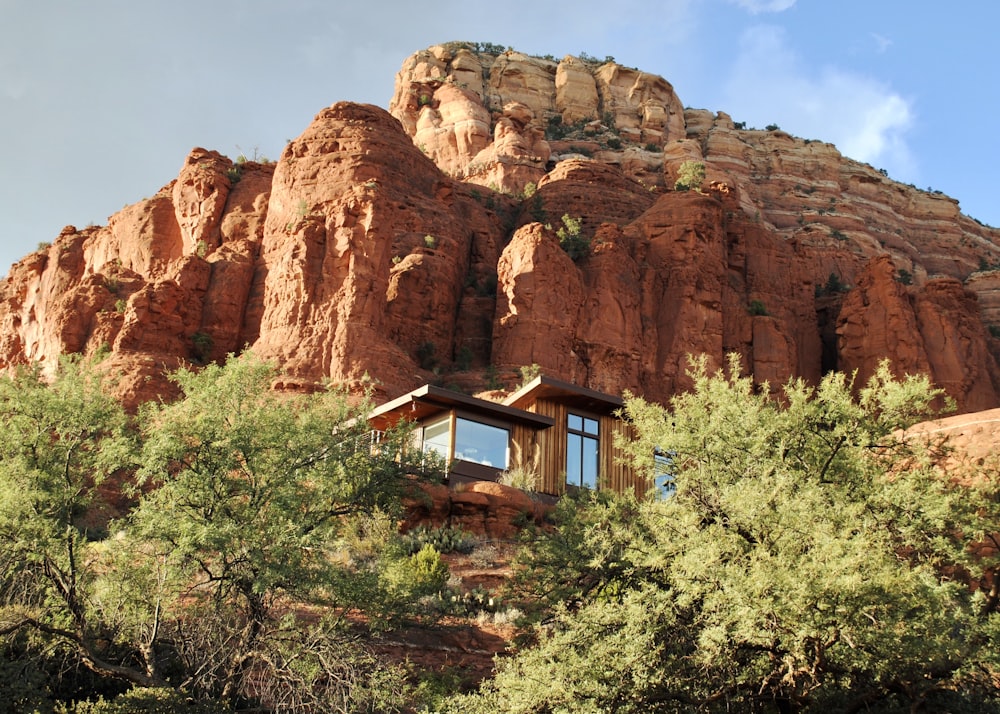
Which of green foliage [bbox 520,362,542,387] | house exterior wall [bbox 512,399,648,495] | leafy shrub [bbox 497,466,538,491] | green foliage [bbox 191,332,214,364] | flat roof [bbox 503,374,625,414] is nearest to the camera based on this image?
leafy shrub [bbox 497,466,538,491]

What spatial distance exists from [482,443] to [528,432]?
1.55 metres

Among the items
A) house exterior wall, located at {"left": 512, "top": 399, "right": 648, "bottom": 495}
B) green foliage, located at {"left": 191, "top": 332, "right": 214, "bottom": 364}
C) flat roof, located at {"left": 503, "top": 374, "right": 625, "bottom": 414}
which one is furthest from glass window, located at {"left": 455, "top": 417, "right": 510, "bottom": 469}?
green foliage, located at {"left": 191, "top": 332, "right": 214, "bottom": 364}

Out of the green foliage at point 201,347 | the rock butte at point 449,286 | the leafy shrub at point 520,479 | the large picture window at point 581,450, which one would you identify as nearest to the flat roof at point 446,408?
the large picture window at point 581,450

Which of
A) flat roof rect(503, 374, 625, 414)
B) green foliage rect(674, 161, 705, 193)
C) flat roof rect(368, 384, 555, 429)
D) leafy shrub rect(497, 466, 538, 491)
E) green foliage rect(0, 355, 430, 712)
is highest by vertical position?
green foliage rect(674, 161, 705, 193)

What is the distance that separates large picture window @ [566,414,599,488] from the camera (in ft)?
102

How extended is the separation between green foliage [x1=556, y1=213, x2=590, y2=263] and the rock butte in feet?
2.83

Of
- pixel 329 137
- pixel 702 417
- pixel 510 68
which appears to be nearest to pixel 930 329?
pixel 329 137

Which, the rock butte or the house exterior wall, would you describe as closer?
the house exterior wall

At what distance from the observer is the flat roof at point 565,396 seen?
31.2 metres

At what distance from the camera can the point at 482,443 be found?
3067 cm

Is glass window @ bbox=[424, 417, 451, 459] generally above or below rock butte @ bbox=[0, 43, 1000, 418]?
below

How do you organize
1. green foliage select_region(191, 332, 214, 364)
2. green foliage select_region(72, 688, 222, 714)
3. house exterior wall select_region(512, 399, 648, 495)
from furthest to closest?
green foliage select_region(191, 332, 214, 364) → house exterior wall select_region(512, 399, 648, 495) → green foliage select_region(72, 688, 222, 714)

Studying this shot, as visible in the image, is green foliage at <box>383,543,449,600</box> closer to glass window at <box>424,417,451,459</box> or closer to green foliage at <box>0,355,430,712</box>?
green foliage at <box>0,355,430,712</box>

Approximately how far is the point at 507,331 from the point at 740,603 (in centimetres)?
2888
